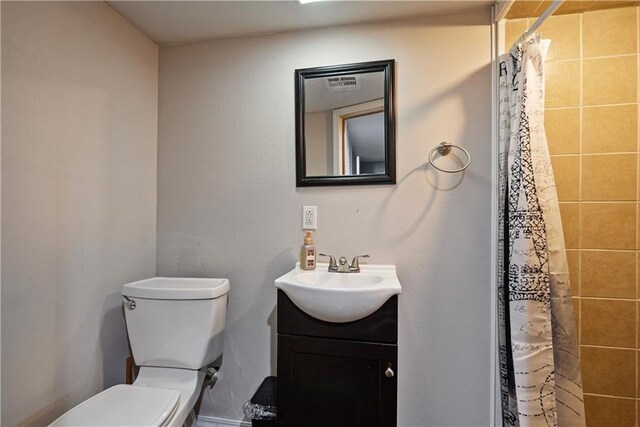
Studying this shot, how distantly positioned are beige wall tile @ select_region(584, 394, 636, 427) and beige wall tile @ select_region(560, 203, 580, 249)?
Answer: 2.32 ft

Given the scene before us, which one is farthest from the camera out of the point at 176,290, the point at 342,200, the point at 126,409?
the point at 342,200

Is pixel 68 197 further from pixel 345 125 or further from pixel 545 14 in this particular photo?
pixel 545 14

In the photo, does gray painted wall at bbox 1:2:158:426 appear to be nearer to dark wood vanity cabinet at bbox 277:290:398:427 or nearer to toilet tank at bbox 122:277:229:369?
toilet tank at bbox 122:277:229:369

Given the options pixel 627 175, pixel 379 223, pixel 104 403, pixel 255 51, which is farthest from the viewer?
pixel 255 51

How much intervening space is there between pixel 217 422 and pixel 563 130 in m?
2.31

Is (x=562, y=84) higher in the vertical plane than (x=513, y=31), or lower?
lower

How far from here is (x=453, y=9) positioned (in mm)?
1364

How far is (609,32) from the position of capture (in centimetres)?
131

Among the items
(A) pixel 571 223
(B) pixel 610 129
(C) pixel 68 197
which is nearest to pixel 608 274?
(A) pixel 571 223

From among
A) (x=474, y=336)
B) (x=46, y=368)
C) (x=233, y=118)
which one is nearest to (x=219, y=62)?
(x=233, y=118)

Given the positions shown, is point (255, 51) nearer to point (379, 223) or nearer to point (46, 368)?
point (379, 223)

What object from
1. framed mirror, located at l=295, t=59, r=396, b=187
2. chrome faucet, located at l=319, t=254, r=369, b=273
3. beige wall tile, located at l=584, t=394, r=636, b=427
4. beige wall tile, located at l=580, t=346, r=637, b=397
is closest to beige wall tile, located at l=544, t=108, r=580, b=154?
framed mirror, located at l=295, t=59, r=396, b=187

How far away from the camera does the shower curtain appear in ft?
3.52

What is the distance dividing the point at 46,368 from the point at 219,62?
1613 millimetres
